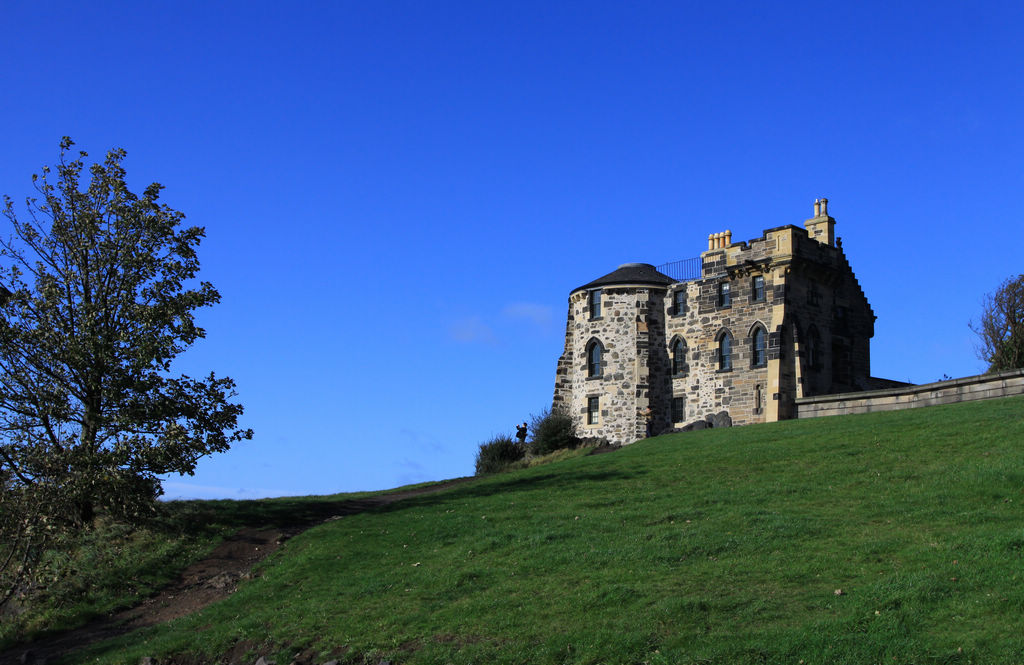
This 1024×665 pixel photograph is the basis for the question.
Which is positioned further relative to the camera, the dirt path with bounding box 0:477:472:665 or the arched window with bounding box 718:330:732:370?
the arched window with bounding box 718:330:732:370

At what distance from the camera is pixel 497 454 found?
49062mm

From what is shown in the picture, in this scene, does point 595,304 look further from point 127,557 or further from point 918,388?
point 127,557

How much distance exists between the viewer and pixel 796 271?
44.2m

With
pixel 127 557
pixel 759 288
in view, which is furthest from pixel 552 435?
pixel 127 557

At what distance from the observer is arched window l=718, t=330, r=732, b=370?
45719 millimetres

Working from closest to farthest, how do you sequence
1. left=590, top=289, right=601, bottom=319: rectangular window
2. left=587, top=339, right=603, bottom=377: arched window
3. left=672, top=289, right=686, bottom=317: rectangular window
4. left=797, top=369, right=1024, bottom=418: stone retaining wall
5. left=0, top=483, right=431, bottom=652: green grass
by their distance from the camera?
left=0, top=483, right=431, bottom=652: green grass < left=797, top=369, right=1024, bottom=418: stone retaining wall < left=672, top=289, right=686, bottom=317: rectangular window < left=587, top=339, right=603, bottom=377: arched window < left=590, top=289, right=601, bottom=319: rectangular window

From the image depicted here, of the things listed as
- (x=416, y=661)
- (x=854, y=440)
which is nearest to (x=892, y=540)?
(x=416, y=661)

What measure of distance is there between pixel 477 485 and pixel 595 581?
16.2 m

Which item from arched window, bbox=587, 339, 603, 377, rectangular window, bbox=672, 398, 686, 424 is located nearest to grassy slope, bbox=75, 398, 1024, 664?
rectangular window, bbox=672, 398, 686, 424

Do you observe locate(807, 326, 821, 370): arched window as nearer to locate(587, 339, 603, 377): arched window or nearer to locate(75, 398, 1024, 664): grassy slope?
locate(587, 339, 603, 377): arched window

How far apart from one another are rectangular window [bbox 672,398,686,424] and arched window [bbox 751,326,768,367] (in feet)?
16.2

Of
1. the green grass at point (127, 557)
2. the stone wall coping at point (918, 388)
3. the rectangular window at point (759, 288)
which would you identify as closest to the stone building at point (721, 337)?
the rectangular window at point (759, 288)

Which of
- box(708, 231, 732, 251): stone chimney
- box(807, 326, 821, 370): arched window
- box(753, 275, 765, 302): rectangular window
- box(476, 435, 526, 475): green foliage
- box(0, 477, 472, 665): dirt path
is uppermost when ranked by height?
box(708, 231, 732, 251): stone chimney

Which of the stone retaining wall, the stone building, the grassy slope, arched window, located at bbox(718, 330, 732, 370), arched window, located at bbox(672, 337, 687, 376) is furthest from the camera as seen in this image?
arched window, located at bbox(672, 337, 687, 376)
